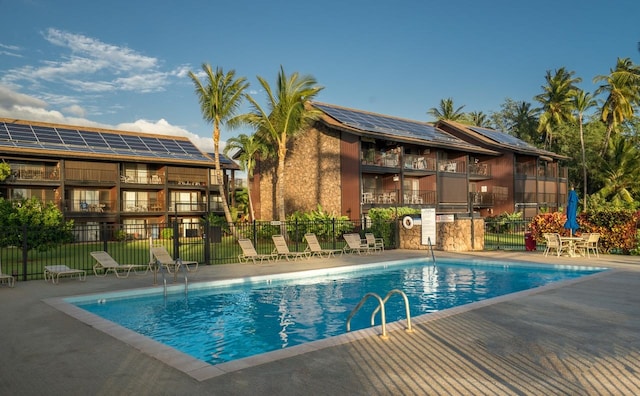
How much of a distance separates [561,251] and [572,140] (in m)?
38.8

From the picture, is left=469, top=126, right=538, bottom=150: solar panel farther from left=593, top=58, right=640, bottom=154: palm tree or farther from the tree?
the tree

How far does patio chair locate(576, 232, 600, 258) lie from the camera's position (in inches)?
666

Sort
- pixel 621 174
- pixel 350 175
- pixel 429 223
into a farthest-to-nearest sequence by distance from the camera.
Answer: pixel 621 174, pixel 350 175, pixel 429 223

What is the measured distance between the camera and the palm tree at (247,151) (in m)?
35.9

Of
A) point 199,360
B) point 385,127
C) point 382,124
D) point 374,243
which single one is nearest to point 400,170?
point 385,127

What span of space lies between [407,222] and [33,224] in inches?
615

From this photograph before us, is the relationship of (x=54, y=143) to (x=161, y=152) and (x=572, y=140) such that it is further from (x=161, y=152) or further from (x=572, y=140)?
(x=572, y=140)

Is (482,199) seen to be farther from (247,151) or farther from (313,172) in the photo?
(247,151)

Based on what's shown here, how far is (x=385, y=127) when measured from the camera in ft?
107

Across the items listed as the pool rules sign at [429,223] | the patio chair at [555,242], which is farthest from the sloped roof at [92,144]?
the patio chair at [555,242]

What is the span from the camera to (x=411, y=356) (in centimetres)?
574

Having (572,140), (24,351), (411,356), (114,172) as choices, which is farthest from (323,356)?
(572,140)

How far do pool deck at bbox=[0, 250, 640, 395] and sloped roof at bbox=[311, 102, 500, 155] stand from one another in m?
21.5

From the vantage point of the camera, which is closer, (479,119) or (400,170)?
(400,170)
